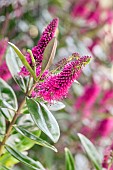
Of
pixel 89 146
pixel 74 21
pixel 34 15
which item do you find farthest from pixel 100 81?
pixel 89 146

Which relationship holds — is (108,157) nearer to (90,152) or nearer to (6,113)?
(90,152)

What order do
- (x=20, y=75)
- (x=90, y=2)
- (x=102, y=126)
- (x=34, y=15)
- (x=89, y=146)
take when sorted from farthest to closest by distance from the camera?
(x=90, y=2) → (x=34, y=15) → (x=102, y=126) → (x=89, y=146) → (x=20, y=75)

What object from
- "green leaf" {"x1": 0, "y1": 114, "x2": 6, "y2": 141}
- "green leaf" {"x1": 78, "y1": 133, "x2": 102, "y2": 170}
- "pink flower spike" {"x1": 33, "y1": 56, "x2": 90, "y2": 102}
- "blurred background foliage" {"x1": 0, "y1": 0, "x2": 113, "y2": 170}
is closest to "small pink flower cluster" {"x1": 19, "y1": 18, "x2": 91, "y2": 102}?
"pink flower spike" {"x1": 33, "y1": 56, "x2": 90, "y2": 102}

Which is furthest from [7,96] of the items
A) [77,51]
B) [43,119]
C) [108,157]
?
[77,51]

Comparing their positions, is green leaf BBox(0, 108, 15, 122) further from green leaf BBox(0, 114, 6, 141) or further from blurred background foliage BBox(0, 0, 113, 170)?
blurred background foliage BBox(0, 0, 113, 170)

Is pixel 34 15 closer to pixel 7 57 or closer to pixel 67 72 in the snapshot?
pixel 7 57

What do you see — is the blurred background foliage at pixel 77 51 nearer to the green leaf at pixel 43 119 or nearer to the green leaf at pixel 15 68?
the green leaf at pixel 15 68
